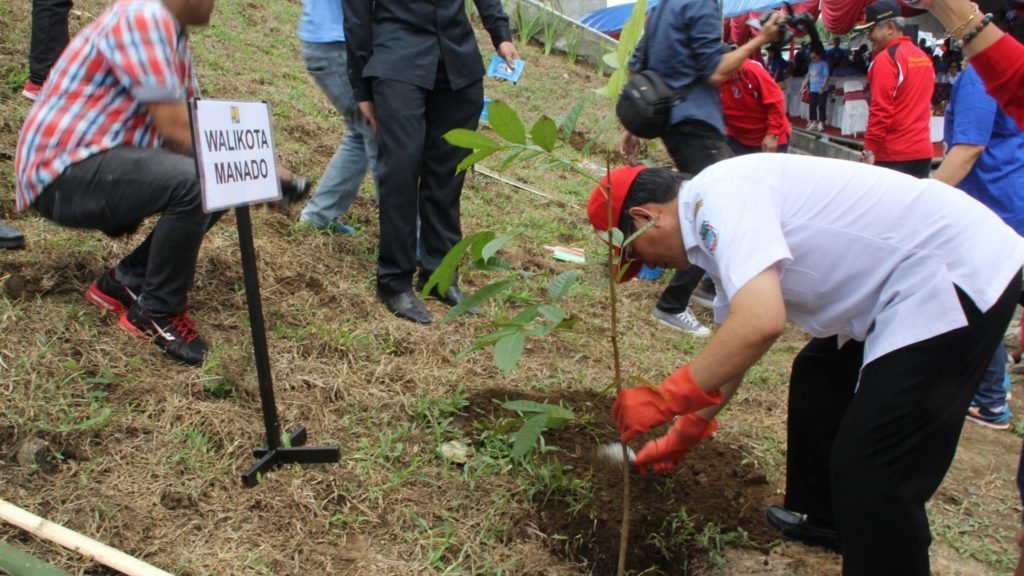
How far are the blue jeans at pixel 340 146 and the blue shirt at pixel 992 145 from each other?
2414mm

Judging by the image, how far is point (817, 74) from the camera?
1112 cm

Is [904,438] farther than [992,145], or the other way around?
[992,145]

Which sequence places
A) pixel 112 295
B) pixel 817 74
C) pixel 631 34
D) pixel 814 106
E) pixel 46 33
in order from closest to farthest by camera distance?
pixel 631 34 < pixel 112 295 < pixel 46 33 < pixel 817 74 < pixel 814 106

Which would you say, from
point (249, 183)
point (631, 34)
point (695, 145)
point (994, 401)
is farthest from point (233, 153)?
point (994, 401)

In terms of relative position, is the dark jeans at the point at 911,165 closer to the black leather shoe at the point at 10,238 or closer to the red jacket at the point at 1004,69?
the red jacket at the point at 1004,69

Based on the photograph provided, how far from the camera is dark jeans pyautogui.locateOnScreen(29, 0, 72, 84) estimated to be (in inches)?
145

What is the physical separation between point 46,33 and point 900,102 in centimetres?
441

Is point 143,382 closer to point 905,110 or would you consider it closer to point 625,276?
point 625,276

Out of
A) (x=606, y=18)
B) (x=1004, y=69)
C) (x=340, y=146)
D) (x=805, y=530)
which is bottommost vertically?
(x=606, y=18)

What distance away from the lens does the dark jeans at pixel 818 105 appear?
11133 mm

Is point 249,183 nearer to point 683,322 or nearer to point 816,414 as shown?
point 816,414

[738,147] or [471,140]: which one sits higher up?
[471,140]

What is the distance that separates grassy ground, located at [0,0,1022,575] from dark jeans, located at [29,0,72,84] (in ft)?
1.63

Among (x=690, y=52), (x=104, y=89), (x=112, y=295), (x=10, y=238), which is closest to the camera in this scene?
(x=104, y=89)
